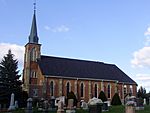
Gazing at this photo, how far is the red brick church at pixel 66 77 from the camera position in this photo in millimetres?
52750

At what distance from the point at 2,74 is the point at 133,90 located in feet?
96.6

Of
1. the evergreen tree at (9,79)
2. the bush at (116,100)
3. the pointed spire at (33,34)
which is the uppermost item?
the pointed spire at (33,34)

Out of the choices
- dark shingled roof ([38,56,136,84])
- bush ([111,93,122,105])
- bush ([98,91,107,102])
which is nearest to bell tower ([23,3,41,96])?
dark shingled roof ([38,56,136,84])

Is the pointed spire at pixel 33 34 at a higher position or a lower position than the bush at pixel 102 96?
higher

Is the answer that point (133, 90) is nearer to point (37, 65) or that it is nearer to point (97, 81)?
point (97, 81)

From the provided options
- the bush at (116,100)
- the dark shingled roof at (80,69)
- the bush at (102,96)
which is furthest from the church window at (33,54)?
the bush at (116,100)

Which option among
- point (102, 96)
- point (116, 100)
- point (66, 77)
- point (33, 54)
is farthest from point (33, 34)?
point (116, 100)

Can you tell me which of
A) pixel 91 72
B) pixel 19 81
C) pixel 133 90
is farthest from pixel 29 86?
pixel 133 90

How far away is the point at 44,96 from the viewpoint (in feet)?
170

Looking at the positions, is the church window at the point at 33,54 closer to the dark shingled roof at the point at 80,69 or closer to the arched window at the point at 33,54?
the arched window at the point at 33,54

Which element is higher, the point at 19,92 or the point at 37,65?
the point at 37,65

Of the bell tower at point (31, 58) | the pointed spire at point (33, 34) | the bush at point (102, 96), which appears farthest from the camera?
the pointed spire at point (33, 34)

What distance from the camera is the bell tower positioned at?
177ft

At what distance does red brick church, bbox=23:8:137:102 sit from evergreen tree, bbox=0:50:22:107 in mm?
3255
